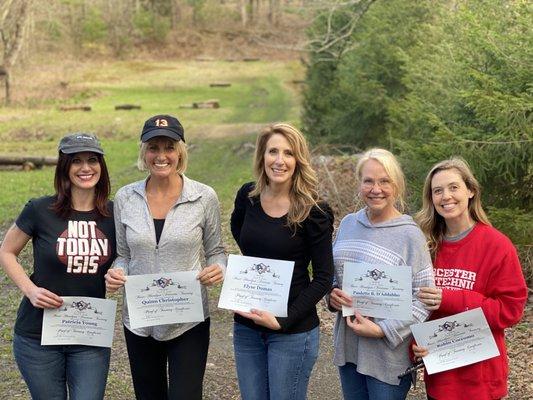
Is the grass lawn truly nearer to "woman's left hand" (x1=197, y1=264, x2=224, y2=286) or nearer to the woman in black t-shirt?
the woman in black t-shirt

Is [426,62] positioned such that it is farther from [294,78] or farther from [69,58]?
[69,58]

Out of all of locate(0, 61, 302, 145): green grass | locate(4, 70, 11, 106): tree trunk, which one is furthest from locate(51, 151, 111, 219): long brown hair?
locate(4, 70, 11, 106): tree trunk

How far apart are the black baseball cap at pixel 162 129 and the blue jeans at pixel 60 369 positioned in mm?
1226

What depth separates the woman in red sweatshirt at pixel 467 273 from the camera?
3.97 metres

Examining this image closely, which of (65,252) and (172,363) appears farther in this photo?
(172,363)

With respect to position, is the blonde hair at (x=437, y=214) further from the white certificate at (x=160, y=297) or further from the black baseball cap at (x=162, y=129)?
the black baseball cap at (x=162, y=129)

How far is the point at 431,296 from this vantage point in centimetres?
400

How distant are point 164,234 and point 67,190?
60cm

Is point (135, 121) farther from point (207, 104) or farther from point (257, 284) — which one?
point (257, 284)

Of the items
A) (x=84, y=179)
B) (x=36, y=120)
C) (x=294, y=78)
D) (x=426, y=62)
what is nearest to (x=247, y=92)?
(x=294, y=78)

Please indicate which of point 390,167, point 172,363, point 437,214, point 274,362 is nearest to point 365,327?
point 274,362

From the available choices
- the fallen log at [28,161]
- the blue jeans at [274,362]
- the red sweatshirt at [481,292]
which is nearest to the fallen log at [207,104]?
the fallen log at [28,161]

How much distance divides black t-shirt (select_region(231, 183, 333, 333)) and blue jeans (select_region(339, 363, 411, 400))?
13.8 inches

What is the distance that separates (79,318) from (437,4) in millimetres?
14816
